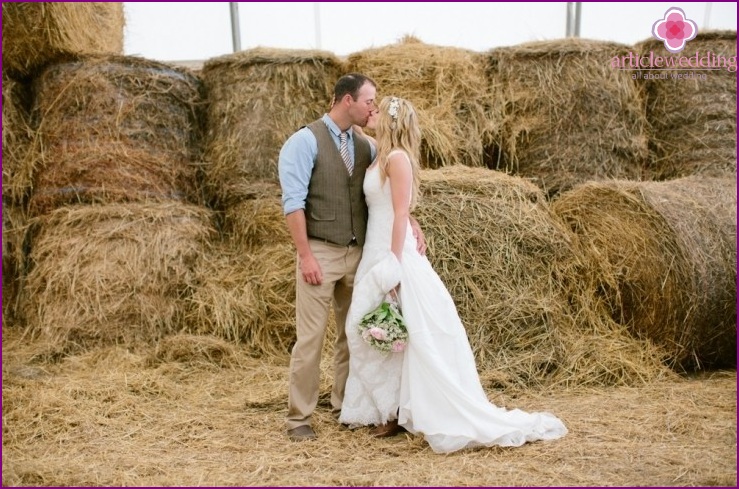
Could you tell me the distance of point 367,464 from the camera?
310cm

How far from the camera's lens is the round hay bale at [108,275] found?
4812 mm

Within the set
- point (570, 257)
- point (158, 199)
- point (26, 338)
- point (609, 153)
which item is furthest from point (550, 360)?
point (26, 338)

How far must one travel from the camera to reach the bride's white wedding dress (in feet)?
10.7

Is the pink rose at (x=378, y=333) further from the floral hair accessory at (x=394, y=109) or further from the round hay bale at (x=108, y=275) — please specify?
the round hay bale at (x=108, y=275)

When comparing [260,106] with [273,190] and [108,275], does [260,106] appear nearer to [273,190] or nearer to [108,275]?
[273,190]

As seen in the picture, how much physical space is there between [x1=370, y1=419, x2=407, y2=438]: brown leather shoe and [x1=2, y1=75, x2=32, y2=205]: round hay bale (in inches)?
132

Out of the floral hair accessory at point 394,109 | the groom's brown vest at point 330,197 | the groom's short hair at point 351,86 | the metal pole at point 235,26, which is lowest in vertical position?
the groom's brown vest at point 330,197

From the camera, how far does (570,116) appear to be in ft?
17.7

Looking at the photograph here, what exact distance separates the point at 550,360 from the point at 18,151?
13.1ft

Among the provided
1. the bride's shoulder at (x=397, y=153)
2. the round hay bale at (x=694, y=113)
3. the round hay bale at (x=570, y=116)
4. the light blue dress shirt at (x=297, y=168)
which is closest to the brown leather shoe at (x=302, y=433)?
the light blue dress shirt at (x=297, y=168)

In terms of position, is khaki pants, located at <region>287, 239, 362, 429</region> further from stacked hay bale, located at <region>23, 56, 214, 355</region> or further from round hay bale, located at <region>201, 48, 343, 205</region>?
round hay bale, located at <region>201, 48, 343, 205</region>

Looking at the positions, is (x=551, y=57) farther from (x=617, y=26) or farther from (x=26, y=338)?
(x=26, y=338)

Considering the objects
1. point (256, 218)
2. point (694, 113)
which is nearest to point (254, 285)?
point (256, 218)

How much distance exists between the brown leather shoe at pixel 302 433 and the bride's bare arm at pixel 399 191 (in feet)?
3.02
